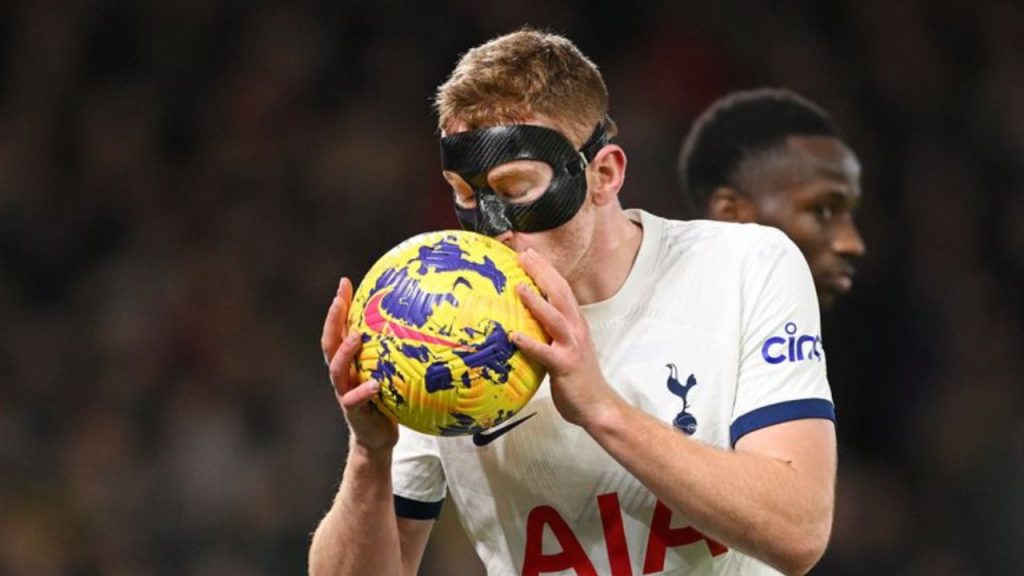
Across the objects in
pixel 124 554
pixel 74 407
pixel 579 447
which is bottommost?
pixel 124 554

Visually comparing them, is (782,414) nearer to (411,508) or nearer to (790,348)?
(790,348)

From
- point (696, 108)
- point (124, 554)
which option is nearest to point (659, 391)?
point (124, 554)

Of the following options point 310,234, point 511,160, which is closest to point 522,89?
point 511,160

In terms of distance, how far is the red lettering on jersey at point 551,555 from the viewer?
3598 millimetres

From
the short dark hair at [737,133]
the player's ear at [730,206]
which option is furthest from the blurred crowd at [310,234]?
the player's ear at [730,206]

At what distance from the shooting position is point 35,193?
8336mm

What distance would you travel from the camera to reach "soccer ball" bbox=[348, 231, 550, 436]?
A: 9.84 ft

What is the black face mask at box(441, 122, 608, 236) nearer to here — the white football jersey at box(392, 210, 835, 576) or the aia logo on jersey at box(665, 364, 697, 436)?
the white football jersey at box(392, 210, 835, 576)

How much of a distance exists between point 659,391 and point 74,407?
15.5 feet

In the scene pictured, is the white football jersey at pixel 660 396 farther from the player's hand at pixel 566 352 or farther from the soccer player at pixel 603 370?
the player's hand at pixel 566 352

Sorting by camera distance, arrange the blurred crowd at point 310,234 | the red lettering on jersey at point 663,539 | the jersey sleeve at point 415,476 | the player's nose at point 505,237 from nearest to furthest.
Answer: the player's nose at point 505,237 < the red lettering on jersey at point 663,539 < the jersey sleeve at point 415,476 < the blurred crowd at point 310,234

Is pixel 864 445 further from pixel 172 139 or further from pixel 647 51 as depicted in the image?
pixel 172 139

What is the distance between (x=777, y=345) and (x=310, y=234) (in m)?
5.09

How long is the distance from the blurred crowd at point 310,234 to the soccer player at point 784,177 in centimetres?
231
